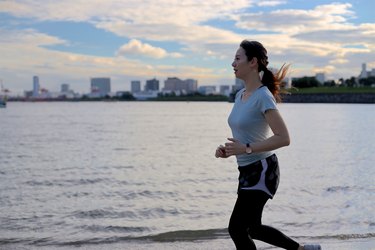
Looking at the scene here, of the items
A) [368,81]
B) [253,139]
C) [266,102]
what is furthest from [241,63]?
[368,81]

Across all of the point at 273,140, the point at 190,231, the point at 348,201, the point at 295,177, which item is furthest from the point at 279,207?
the point at 273,140

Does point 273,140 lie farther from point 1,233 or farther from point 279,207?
point 279,207

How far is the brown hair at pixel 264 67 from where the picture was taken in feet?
14.2

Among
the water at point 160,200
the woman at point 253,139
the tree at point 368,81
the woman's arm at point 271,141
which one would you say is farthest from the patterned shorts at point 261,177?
the tree at point 368,81

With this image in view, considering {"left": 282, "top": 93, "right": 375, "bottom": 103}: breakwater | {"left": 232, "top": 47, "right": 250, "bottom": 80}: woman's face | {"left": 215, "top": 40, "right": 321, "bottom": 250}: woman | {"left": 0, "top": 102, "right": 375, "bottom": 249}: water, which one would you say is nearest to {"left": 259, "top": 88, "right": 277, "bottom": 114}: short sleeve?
{"left": 215, "top": 40, "right": 321, "bottom": 250}: woman

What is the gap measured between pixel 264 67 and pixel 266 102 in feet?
1.30

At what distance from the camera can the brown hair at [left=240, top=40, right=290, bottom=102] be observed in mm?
4340

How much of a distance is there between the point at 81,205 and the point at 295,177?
24.0 ft

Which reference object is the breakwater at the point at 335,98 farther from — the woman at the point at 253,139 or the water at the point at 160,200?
the woman at the point at 253,139

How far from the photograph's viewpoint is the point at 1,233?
28.3 feet

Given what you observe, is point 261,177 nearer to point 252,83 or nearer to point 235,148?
point 235,148

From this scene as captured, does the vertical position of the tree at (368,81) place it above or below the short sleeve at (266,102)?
above

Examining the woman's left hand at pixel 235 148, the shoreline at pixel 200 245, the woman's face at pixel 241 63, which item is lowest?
the shoreline at pixel 200 245

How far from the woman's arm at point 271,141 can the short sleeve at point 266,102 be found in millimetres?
32
